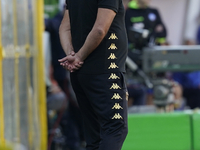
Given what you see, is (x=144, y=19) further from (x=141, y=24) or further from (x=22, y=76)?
(x=22, y=76)

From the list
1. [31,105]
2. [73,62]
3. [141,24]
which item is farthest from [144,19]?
[73,62]

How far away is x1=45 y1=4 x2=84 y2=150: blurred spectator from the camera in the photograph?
20.1ft

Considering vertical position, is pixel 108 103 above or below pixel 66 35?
below

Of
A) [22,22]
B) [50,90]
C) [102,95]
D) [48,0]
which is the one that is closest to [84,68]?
[102,95]

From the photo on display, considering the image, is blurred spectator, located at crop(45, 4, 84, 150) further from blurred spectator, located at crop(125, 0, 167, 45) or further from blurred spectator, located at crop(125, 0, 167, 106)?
blurred spectator, located at crop(125, 0, 167, 45)

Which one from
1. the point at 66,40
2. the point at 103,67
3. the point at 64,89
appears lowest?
the point at 64,89

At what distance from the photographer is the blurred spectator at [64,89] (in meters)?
6.14

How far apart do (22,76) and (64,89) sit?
1.30m

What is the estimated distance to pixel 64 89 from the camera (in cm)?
632

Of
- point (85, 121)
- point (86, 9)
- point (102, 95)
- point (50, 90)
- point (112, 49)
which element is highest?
point (86, 9)

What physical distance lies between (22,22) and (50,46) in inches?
50.0

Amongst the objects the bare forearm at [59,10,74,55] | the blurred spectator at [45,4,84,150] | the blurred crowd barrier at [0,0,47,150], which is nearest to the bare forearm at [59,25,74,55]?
the bare forearm at [59,10,74,55]

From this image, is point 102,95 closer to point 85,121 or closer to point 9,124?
point 85,121

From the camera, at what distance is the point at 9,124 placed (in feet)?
14.7
